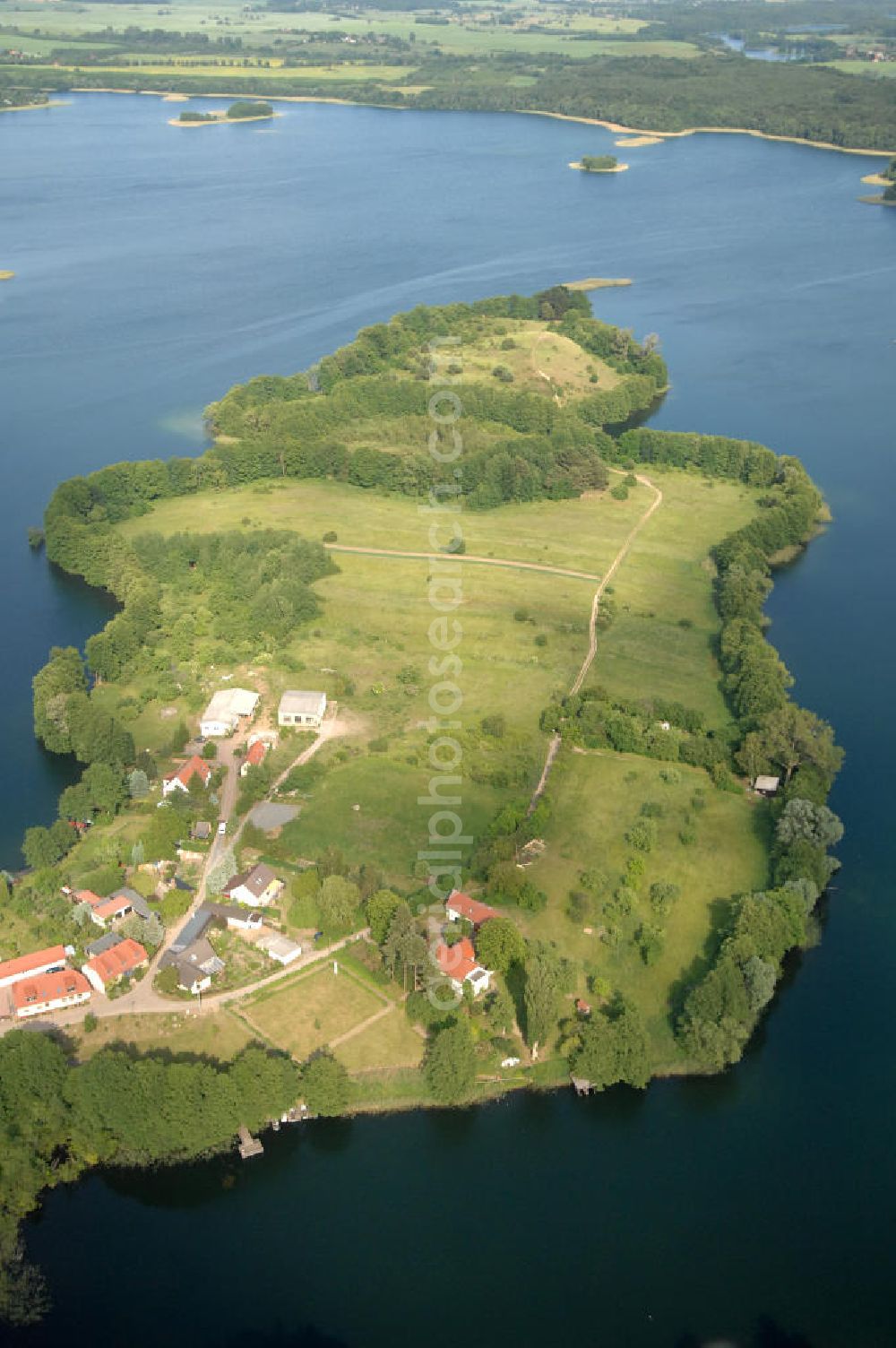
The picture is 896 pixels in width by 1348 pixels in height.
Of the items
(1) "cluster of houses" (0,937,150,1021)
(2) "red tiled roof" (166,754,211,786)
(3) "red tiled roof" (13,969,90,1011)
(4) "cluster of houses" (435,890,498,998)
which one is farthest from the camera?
(2) "red tiled roof" (166,754,211,786)

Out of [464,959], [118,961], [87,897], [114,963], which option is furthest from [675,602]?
[114,963]

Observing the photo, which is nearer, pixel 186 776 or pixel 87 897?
pixel 87 897

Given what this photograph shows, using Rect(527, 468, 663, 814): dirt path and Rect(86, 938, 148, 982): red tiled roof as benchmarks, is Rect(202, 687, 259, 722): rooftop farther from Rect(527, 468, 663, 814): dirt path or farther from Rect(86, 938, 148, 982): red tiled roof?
Rect(86, 938, 148, 982): red tiled roof

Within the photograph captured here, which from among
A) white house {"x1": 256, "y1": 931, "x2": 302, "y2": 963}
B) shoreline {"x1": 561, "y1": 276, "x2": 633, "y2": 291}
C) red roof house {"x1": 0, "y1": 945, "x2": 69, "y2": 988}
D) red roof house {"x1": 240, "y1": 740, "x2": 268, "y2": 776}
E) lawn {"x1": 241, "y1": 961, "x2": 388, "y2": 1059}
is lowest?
lawn {"x1": 241, "y1": 961, "x2": 388, "y2": 1059}

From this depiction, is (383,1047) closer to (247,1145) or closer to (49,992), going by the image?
(247,1145)

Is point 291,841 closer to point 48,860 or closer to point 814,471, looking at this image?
point 48,860

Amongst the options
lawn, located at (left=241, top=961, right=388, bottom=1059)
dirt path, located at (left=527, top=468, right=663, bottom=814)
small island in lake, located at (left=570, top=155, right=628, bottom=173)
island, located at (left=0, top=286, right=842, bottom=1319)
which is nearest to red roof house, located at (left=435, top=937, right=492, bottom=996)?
island, located at (left=0, top=286, right=842, bottom=1319)

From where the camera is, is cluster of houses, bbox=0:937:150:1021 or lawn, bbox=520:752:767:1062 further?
lawn, bbox=520:752:767:1062

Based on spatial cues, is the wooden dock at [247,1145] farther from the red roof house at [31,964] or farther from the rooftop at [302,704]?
the rooftop at [302,704]
